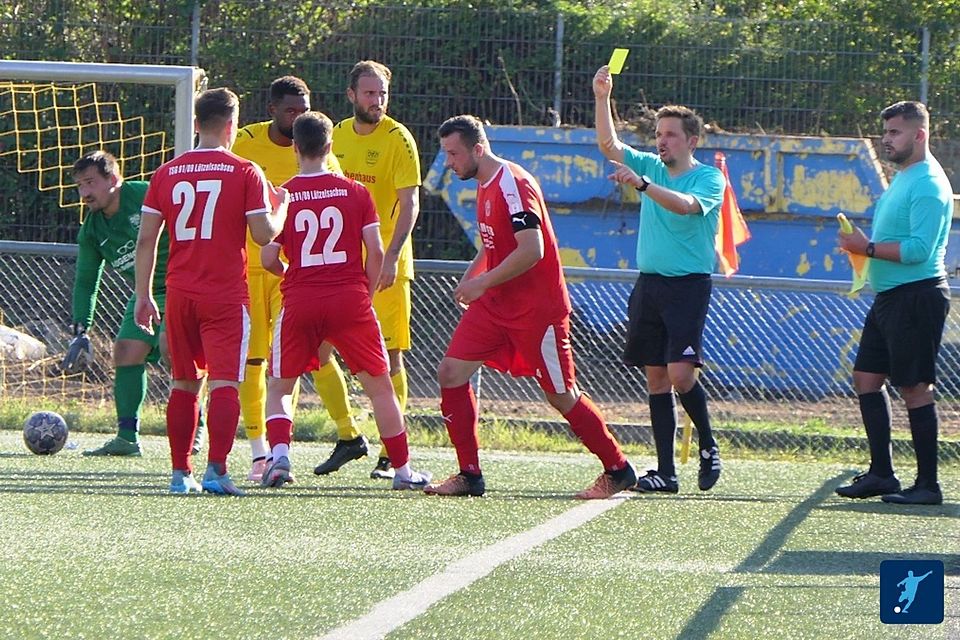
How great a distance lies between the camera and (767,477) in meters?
9.05

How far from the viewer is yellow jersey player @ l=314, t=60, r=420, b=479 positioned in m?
8.21

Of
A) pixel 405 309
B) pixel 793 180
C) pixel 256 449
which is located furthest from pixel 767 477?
pixel 793 180

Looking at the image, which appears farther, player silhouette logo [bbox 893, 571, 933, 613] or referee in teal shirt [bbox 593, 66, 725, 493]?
referee in teal shirt [bbox 593, 66, 725, 493]

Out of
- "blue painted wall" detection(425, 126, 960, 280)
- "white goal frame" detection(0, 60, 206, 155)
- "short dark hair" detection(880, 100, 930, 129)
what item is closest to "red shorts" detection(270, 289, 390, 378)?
"short dark hair" detection(880, 100, 930, 129)

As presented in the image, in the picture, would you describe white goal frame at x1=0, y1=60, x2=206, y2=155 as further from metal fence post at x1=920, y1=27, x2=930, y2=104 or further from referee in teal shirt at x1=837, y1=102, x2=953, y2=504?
metal fence post at x1=920, y1=27, x2=930, y2=104

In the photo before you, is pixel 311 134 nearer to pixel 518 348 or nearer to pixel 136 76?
pixel 518 348

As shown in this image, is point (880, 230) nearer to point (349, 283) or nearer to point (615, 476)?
point (615, 476)

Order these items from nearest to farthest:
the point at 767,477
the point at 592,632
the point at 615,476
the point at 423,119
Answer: the point at 592,632 → the point at 615,476 → the point at 767,477 → the point at 423,119

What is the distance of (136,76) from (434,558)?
5657mm

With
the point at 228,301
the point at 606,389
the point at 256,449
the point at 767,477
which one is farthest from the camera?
the point at 606,389

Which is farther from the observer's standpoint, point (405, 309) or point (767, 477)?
point (767, 477)

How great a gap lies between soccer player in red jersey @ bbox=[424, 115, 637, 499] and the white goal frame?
3178 mm

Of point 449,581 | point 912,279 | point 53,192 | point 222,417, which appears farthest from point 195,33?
point 449,581

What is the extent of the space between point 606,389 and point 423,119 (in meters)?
4.58
